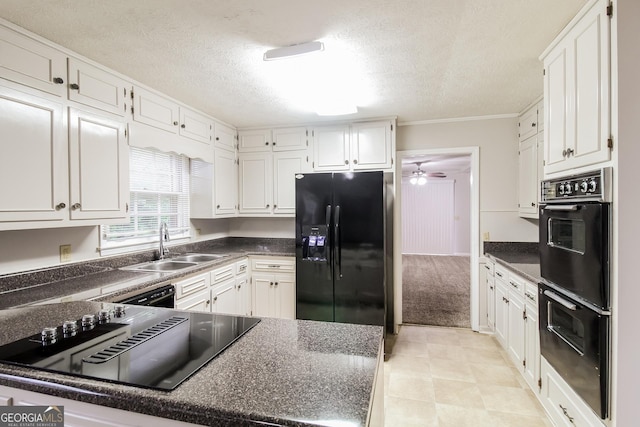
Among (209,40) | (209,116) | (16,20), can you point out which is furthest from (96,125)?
(209,116)

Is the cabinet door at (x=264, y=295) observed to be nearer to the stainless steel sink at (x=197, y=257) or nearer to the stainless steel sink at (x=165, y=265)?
the stainless steel sink at (x=197, y=257)

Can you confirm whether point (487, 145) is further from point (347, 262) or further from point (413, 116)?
point (347, 262)

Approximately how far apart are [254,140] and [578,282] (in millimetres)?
3334

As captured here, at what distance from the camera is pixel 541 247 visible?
6.29ft

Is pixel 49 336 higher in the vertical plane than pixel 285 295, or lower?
higher

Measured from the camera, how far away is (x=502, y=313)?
9.34 feet

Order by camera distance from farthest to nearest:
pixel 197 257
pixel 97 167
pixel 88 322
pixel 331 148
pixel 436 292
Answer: pixel 436 292 < pixel 331 148 < pixel 197 257 < pixel 97 167 < pixel 88 322

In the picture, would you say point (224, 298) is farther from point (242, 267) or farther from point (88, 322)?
point (88, 322)

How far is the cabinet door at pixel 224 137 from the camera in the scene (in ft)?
11.4

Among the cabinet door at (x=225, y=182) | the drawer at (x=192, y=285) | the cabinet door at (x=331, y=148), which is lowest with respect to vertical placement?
the drawer at (x=192, y=285)

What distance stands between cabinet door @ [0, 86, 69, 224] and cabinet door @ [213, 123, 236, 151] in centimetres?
168

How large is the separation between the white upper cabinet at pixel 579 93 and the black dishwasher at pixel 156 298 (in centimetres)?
262

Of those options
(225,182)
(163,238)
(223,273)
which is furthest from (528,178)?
(163,238)

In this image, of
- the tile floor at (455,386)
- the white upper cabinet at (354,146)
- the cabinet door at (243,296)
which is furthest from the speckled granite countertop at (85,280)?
the tile floor at (455,386)
